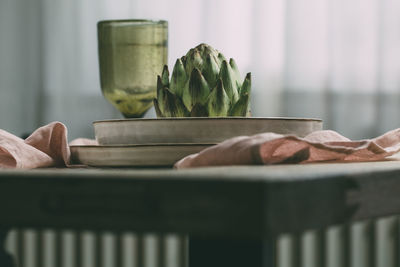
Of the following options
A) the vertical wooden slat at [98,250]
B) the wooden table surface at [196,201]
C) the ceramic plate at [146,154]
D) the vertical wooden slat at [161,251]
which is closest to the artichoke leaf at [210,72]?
the ceramic plate at [146,154]

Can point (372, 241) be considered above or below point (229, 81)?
below

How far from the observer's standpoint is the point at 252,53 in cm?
177

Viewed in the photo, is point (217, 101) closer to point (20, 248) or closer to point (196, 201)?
point (196, 201)

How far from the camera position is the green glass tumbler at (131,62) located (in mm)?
823

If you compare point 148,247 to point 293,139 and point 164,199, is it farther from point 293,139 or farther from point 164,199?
point 164,199

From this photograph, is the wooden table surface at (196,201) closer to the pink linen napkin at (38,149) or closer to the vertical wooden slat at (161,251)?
the pink linen napkin at (38,149)

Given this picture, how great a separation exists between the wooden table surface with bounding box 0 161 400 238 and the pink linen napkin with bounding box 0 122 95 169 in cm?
19

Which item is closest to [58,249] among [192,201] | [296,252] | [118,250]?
[118,250]

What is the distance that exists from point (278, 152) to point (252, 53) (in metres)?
1.25

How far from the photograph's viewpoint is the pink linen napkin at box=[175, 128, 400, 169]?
507 millimetres

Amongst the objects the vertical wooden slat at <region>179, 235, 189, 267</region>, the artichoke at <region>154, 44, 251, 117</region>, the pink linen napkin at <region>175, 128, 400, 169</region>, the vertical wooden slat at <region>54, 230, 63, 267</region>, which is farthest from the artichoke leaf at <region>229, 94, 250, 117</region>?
the vertical wooden slat at <region>54, 230, 63, 267</region>

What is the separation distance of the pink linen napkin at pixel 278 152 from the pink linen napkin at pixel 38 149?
0.19 metres

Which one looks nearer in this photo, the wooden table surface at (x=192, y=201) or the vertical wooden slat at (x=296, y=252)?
the wooden table surface at (x=192, y=201)

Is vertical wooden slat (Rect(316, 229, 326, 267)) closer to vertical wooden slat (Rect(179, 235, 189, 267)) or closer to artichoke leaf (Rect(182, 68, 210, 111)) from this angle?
vertical wooden slat (Rect(179, 235, 189, 267))
